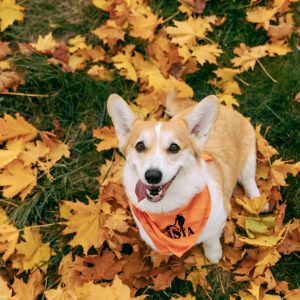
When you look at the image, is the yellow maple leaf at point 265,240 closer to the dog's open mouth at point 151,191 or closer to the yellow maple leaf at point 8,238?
the dog's open mouth at point 151,191

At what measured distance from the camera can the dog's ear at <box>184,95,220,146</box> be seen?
3.02 metres

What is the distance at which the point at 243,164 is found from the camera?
4035mm

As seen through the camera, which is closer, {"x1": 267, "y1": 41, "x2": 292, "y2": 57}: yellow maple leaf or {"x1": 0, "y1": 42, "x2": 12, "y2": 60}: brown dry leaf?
{"x1": 267, "y1": 41, "x2": 292, "y2": 57}: yellow maple leaf

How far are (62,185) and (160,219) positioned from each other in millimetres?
1393

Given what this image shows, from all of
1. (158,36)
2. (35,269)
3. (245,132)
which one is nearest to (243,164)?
(245,132)

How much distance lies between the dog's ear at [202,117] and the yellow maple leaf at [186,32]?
169cm

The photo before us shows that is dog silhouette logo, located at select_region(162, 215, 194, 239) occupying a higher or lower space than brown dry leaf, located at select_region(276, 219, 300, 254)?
higher

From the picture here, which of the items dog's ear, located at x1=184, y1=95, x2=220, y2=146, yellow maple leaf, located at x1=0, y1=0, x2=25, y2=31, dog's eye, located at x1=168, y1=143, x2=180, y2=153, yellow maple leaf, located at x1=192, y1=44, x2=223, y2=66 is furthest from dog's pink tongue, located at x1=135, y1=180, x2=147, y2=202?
yellow maple leaf, located at x1=0, y1=0, x2=25, y2=31

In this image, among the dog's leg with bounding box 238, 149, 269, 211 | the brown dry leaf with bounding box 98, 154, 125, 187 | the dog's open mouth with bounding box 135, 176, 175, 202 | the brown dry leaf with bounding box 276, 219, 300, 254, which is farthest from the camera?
the brown dry leaf with bounding box 98, 154, 125, 187

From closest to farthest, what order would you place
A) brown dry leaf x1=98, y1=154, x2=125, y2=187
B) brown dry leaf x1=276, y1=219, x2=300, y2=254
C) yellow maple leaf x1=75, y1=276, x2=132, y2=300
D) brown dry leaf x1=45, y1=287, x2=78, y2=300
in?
yellow maple leaf x1=75, y1=276, x2=132, y2=300
brown dry leaf x1=45, y1=287, x2=78, y2=300
brown dry leaf x1=276, y1=219, x2=300, y2=254
brown dry leaf x1=98, y1=154, x2=125, y2=187

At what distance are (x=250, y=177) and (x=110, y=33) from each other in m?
2.23

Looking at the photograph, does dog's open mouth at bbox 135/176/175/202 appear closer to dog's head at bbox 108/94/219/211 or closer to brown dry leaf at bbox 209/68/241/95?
dog's head at bbox 108/94/219/211

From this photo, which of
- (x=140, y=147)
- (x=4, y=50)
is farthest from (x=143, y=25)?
(x=140, y=147)

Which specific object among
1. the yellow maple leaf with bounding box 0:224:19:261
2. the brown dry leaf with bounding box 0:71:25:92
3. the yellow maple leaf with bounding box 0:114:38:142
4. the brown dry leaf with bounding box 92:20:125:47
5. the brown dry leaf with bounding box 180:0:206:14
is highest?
the brown dry leaf with bounding box 180:0:206:14
